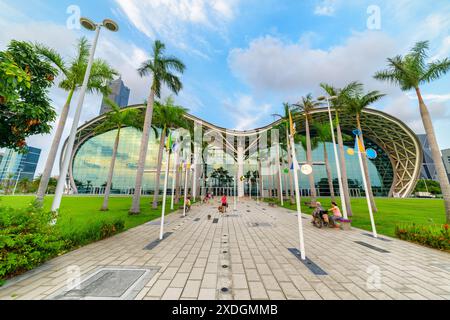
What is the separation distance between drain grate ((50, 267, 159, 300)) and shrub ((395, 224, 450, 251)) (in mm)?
10144

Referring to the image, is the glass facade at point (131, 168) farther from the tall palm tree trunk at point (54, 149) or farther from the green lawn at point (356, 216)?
the tall palm tree trunk at point (54, 149)

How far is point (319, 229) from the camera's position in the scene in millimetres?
9867

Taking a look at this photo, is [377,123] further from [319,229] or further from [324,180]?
[319,229]

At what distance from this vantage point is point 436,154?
10.4m

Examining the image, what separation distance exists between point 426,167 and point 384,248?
93702 mm

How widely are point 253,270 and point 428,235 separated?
7787 mm

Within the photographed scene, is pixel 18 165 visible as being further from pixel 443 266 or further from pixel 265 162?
pixel 443 266

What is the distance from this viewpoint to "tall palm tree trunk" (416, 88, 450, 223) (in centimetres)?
988

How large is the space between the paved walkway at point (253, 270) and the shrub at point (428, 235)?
56 centimetres

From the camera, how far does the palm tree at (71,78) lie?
28.8ft

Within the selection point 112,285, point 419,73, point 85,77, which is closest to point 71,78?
point 85,77

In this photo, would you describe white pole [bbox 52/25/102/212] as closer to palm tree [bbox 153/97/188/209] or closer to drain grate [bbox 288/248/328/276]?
drain grate [bbox 288/248/328/276]

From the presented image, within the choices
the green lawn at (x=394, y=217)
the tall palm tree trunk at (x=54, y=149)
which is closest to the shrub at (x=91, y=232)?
the tall palm tree trunk at (x=54, y=149)

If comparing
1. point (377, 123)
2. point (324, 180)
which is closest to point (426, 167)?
point (377, 123)
